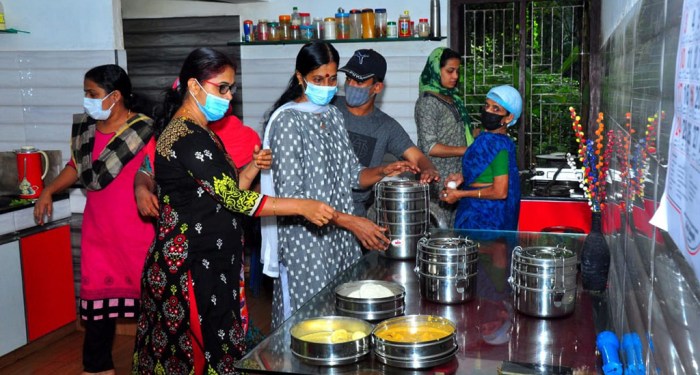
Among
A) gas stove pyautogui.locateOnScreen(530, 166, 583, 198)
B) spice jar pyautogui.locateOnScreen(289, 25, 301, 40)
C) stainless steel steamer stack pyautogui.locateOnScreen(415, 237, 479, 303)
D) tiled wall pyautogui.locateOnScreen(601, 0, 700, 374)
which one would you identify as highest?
spice jar pyautogui.locateOnScreen(289, 25, 301, 40)

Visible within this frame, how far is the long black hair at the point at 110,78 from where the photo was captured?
344 centimetres

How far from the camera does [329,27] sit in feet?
17.6

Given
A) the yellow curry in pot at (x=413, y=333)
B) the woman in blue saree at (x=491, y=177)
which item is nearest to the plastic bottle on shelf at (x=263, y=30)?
the woman in blue saree at (x=491, y=177)

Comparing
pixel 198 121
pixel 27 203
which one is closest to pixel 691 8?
pixel 198 121

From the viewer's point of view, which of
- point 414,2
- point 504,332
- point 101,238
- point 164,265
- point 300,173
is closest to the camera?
point 504,332

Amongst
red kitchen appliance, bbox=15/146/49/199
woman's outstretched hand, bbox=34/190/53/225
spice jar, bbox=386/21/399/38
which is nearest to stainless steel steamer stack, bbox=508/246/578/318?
woman's outstretched hand, bbox=34/190/53/225

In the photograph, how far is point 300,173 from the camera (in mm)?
2771

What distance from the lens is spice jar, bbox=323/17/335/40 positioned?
210 inches

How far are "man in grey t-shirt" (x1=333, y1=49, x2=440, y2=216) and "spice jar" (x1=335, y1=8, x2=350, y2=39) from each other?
→ 168 centimetres

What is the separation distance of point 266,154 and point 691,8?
1.80 m

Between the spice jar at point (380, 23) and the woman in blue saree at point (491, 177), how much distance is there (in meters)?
1.93

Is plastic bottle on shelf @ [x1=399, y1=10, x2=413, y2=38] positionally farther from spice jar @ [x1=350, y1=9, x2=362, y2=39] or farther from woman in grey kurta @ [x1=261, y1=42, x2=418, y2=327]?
woman in grey kurta @ [x1=261, y1=42, x2=418, y2=327]

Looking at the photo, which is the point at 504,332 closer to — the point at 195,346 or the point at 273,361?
the point at 273,361

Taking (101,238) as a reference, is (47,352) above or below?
below
